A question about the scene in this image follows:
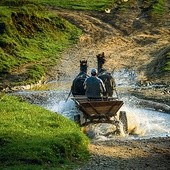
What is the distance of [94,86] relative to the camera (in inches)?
868

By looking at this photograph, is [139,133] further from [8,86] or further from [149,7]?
[149,7]

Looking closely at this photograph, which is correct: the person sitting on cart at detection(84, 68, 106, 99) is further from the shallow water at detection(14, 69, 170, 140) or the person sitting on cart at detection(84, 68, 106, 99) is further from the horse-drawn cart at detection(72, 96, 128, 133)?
the shallow water at detection(14, 69, 170, 140)

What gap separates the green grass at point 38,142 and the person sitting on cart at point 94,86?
98.5 inches

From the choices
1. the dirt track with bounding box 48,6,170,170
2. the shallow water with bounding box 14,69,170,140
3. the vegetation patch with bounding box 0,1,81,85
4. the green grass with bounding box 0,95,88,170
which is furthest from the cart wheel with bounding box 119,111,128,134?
the vegetation patch with bounding box 0,1,81,85

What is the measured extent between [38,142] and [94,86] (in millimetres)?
6756

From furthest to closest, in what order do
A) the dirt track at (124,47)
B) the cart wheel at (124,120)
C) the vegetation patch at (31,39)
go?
the vegetation patch at (31,39), the dirt track at (124,47), the cart wheel at (124,120)

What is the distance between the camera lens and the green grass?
14734 mm

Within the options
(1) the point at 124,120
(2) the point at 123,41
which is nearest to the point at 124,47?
(2) the point at 123,41

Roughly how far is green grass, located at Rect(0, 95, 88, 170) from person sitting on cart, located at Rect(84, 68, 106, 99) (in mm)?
2503

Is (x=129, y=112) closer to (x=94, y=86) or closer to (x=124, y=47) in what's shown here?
(x=94, y=86)

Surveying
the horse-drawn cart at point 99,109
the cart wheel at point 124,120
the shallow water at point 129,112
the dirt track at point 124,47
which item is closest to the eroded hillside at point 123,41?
the dirt track at point 124,47

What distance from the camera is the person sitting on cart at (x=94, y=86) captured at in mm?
21922

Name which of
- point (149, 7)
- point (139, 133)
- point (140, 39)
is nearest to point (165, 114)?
point (139, 133)

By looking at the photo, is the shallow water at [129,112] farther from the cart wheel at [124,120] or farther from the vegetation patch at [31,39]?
the vegetation patch at [31,39]
